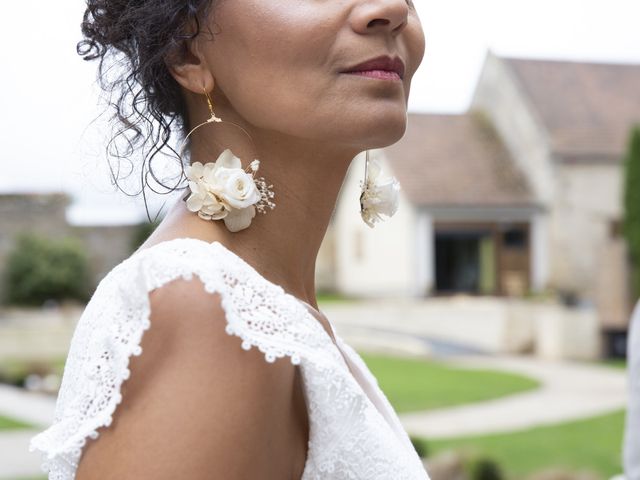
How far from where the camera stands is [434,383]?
51.4 feet

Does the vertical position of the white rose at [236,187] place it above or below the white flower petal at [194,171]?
below

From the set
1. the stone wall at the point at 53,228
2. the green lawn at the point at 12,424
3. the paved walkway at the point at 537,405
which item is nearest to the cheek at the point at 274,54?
the paved walkway at the point at 537,405

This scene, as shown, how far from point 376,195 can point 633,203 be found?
72.1 ft

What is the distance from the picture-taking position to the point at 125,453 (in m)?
0.97

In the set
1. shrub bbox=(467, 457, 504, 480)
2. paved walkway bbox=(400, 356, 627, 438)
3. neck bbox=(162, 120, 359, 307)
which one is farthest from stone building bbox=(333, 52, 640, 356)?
neck bbox=(162, 120, 359, 307)

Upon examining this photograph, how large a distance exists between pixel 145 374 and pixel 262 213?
0.34 metres

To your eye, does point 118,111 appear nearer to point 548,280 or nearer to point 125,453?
point 125,453

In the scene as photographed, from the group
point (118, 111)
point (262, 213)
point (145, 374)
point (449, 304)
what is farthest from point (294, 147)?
point (449, 304)

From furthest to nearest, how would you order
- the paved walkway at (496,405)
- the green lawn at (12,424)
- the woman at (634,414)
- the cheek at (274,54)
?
1. the green lawn at (12,424)
2. the paved walkway at (496,405)
3. the woman at (634,414)
4. the cheek at (274,54)

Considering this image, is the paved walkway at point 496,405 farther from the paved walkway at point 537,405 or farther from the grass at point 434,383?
the grass at point 434,383

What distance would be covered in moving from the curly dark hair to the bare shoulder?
0.35m

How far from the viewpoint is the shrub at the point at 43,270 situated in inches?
1073

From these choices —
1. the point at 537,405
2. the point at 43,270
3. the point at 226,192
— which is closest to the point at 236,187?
the point at 226,192

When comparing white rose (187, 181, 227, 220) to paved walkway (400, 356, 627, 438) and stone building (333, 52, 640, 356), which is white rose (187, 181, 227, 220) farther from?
stone building (333, 52, 640, 356)
